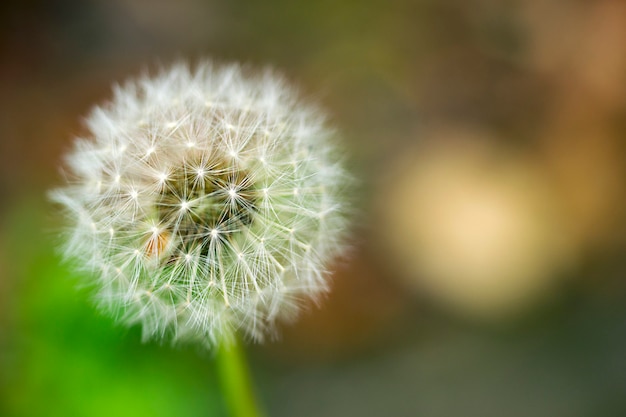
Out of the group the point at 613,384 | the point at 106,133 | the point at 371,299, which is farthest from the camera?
the point at 371,299

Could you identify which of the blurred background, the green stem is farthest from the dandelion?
the blurred background

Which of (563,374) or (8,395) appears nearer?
(8,395)

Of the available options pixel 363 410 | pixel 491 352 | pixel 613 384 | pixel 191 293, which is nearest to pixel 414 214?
pixel 491 352

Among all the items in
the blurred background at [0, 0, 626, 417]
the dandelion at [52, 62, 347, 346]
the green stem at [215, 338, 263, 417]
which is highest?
the blurred background at [0, 0, 626, 417]

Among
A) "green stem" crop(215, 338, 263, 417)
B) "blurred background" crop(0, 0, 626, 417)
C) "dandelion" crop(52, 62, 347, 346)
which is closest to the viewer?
"dandelion" crop(52, 62, 347, 346)

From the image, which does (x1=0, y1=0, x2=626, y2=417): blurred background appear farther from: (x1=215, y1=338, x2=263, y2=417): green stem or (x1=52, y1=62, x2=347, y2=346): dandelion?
(x1=52, y1=62, x2=347, y2=346): dandelion

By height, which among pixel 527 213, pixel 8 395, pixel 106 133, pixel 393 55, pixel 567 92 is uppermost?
pixel 393 55

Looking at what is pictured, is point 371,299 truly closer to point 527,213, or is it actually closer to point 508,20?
point 527,213
